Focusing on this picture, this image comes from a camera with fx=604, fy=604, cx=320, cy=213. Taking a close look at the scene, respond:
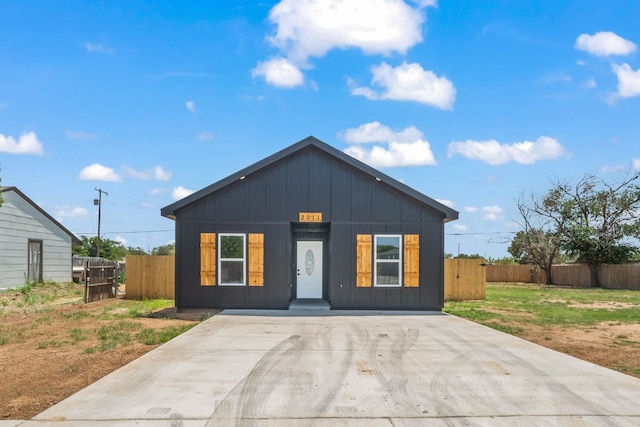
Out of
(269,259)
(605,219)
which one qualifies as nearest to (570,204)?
(605,219)

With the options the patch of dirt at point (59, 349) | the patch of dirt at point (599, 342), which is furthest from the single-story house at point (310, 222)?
the patch of dirt at point (599, 342)

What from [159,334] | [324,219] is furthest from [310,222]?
[159,334]

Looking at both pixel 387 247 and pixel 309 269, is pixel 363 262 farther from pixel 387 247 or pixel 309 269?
pixel 309 269

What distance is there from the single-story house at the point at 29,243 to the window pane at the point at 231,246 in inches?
477

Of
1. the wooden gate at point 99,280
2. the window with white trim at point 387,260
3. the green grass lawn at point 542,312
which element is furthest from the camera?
the wooden gate at point 99,280

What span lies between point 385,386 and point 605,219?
35496mm

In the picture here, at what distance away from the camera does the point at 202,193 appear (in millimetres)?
17062

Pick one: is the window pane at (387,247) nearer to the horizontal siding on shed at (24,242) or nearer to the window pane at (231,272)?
the window pane at (231,272)

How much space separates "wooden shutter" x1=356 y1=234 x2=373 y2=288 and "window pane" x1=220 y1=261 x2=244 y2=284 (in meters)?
3.32

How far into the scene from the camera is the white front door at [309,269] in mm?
19062

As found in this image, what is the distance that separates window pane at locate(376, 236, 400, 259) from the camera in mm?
17391

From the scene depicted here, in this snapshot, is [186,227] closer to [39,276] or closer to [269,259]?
[269,259]

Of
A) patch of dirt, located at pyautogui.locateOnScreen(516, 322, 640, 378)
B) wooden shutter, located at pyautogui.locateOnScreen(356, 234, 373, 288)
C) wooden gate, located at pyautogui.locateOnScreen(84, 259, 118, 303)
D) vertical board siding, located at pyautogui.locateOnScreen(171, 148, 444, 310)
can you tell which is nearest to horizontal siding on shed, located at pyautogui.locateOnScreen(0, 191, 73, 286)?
wooden gate, located at pyautogui.locateOnScreen(84, 259, 118, 303)

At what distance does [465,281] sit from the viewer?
77.9 feet
